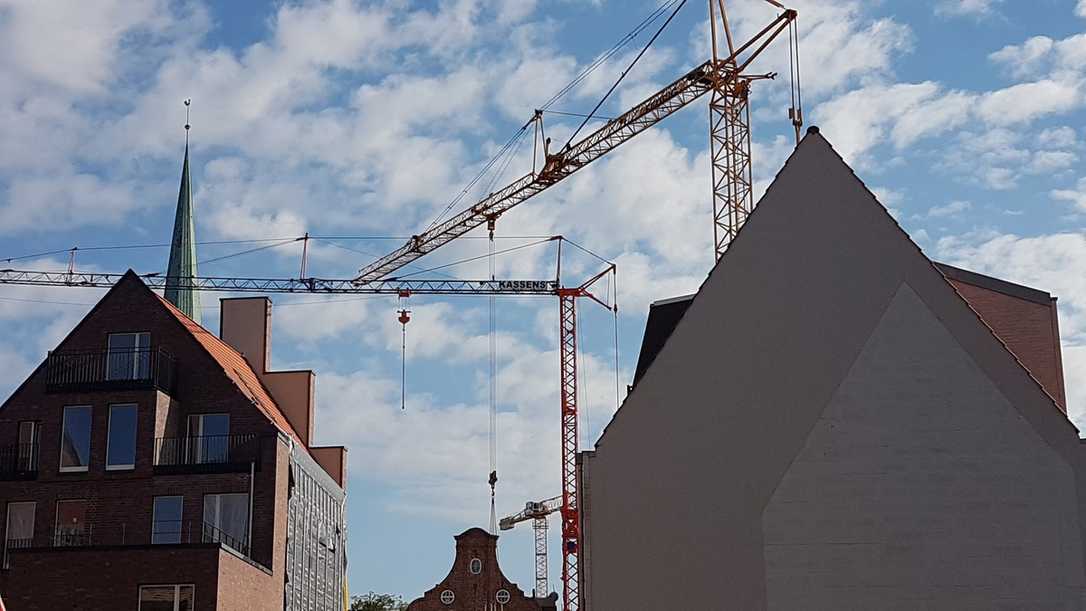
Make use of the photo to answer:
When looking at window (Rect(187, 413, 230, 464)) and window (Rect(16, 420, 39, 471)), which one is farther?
window (Rect(187, 413, 230, 464))

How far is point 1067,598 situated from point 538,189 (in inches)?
2296

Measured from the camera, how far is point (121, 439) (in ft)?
141

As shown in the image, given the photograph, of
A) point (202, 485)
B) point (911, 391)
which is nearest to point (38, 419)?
point (202, 485)

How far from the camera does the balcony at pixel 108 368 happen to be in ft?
142

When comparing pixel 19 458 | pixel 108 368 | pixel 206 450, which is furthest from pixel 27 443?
pixel 206 450

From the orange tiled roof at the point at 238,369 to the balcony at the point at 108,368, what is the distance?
143 cm

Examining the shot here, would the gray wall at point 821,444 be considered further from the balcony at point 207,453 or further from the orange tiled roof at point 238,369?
the orange tiled roof at point 238,369

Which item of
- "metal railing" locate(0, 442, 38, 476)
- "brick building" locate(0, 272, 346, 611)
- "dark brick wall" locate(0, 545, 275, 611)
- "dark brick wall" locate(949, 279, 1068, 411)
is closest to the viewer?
"dark brick wall" locate(949, 279, 1068, 411)

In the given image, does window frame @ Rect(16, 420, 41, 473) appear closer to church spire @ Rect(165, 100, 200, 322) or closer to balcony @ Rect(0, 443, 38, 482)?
balcony @ Rect(0, 443, 38, 482)

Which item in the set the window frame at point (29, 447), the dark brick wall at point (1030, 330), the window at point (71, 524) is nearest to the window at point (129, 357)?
the window frame at point (29, 447)

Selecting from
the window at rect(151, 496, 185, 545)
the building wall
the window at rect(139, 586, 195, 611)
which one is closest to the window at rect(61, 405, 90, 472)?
the window at rect(151, 496, 185, 545)

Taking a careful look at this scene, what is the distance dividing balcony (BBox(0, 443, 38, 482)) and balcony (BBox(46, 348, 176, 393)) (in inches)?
74.5

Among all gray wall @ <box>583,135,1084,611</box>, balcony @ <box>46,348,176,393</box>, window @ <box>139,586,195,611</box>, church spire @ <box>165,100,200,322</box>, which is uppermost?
church spire @ <box>165,100,200,322</box>

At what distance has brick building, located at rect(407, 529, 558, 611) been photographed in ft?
213
